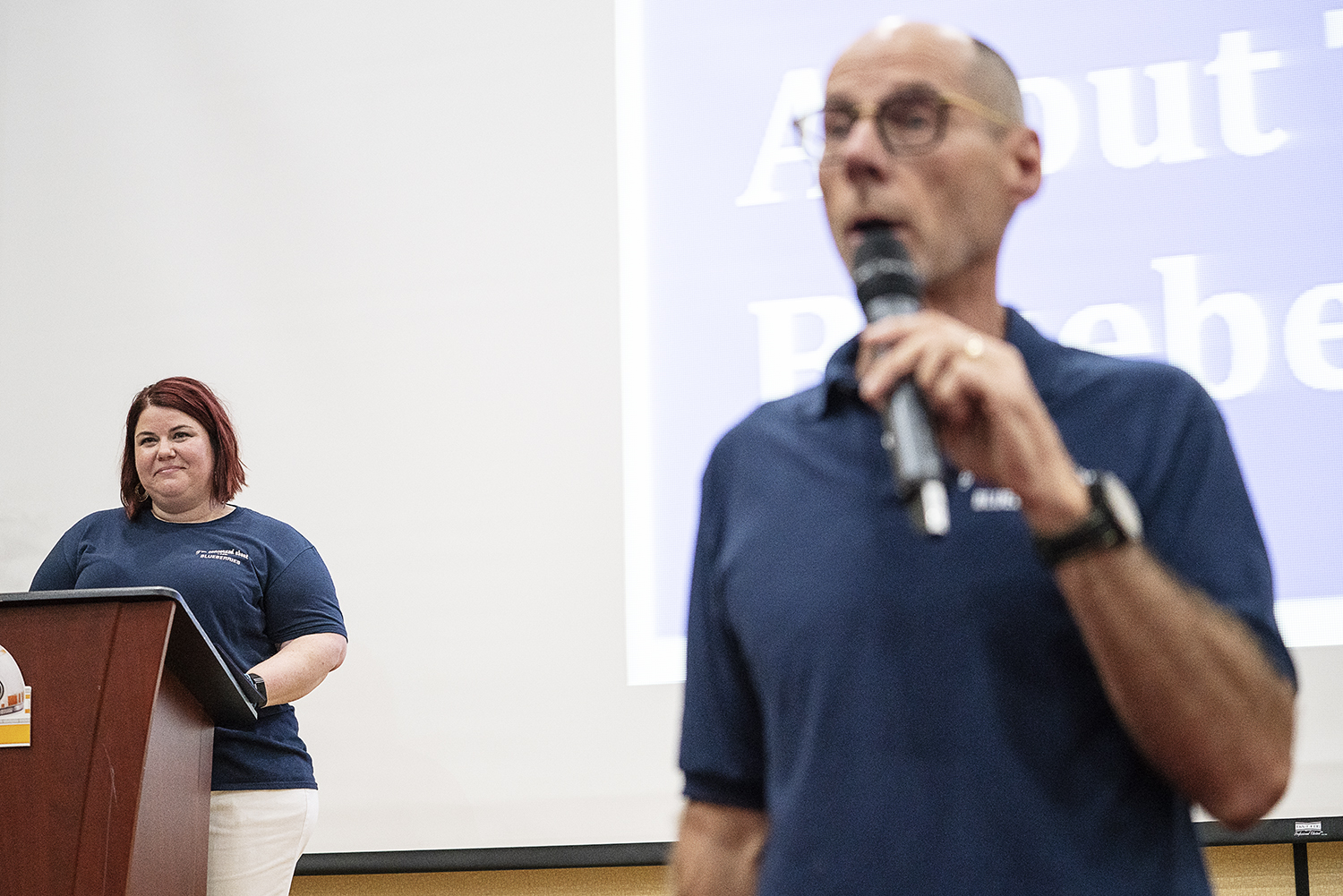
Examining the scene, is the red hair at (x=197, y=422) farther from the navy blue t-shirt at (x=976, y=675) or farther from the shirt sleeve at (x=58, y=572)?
the navy blue t-shirt at (x=976, y=675)

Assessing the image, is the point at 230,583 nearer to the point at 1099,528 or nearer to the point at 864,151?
the point at 864,151

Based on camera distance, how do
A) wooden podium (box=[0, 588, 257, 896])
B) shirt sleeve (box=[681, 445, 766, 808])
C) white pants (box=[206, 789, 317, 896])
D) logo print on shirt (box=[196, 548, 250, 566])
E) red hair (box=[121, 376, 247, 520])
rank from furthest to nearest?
red hair (box=[121, 376, 247, 520])
logo print on shirt (box=[196, 548, 250, 566])
white pants (box=[206, 789, 317, 896])
wooden podium (box=[0, 588, 257, 896])
shirt sleeve (box=[681, 445, 766, 808])

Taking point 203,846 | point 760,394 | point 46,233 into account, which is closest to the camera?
point 203,846

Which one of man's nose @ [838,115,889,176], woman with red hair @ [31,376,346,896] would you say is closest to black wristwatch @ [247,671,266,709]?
woman with red hair @ [31,376,346,896]

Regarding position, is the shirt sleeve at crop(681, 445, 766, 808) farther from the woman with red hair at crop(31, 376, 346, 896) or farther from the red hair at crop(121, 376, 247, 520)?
the red hair at crop(121, 376, 247, 520)

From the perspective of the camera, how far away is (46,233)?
346 centimetres

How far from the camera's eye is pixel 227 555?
7.84 feet

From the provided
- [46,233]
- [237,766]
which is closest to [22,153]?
[46,233]

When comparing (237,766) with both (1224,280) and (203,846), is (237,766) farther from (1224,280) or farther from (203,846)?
(1224,280)

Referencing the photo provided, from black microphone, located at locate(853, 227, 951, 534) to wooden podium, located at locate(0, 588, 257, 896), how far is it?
4.24ft

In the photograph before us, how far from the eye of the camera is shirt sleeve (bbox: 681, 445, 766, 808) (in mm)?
920

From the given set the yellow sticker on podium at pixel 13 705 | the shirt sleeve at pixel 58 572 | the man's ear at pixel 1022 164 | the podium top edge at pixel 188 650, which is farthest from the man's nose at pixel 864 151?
the shirt sleeve at pixel 58 572

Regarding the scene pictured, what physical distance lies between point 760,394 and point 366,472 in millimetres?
1045

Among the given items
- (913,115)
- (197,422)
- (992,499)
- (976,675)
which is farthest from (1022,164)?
Result: (197,422)
